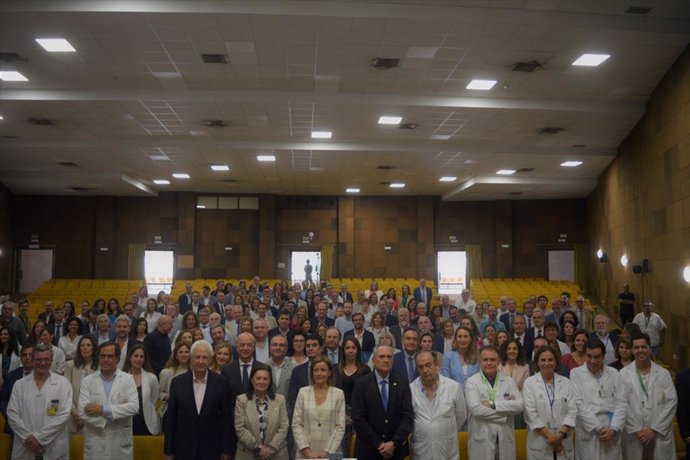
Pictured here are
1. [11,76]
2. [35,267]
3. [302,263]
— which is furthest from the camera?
[302,263]

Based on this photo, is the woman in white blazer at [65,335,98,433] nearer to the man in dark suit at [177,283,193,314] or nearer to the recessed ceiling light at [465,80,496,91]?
the man in dark suit at [177,283,193,314]

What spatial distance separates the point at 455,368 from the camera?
629 centimetres

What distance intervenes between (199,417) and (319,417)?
3.01ft

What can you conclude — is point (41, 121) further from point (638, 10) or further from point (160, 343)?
point (638, 10)

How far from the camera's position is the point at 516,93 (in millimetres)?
11852

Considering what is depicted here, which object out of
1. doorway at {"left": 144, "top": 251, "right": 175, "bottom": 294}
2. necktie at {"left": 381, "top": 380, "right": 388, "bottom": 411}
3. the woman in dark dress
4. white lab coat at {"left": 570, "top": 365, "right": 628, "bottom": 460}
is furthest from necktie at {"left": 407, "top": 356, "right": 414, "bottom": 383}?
doorway at {"left": 144, "top": 251, "right": 175, "bottom": 294}

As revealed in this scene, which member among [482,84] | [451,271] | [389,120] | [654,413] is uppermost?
[482,84]

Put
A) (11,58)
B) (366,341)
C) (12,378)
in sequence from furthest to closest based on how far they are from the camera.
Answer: (11,58) → (366,341) → (12,378)

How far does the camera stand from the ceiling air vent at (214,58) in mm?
9844

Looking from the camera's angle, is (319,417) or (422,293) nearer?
(319,417)

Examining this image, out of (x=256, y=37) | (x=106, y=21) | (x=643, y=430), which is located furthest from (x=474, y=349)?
(x=106, y=21)

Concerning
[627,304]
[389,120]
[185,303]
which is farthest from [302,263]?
[627,304]

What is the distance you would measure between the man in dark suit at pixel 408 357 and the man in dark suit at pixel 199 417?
2.07 m

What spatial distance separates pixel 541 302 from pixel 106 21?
29.2 ft
